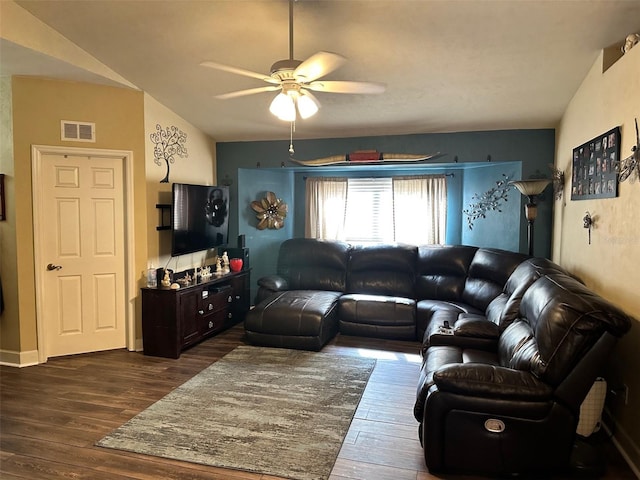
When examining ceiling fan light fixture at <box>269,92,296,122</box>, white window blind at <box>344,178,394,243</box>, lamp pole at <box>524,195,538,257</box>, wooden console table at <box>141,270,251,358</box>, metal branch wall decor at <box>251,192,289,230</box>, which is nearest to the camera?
ceiling fan light fixture at <box>269,92,296,122</box>

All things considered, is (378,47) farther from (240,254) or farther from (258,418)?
(240,254)

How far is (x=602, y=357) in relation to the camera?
2.10 m

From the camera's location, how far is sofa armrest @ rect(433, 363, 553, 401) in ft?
7.15

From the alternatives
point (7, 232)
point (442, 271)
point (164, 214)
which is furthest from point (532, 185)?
point (7, 232)

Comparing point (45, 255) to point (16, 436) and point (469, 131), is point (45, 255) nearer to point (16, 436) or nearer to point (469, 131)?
point (16, 436)

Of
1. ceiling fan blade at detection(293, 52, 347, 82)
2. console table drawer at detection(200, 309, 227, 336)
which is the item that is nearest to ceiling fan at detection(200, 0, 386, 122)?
ceiling fan blade at detection(293, 52, 347, 82)

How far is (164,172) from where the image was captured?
4605 millimetres

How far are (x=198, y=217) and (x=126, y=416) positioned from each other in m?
2.31

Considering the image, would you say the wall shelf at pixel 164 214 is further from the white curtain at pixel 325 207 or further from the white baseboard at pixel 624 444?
the white baseboard at pixel 624 444

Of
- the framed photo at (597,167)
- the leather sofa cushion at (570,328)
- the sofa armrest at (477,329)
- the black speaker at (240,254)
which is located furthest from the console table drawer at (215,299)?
the framed photo at (597,167)

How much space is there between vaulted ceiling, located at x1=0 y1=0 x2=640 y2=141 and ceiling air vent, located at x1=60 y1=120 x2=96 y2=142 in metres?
0.45

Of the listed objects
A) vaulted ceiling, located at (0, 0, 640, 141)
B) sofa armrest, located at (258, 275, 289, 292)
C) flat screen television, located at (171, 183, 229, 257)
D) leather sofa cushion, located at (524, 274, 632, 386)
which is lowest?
sofa armrest, located at (258, 275, 289, 292)

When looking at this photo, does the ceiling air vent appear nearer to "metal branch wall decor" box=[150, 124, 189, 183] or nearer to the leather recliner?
"metal branch wall decor" box=[150, 124, 189, 183]

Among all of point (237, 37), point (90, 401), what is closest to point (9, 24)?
point (237, 37)
